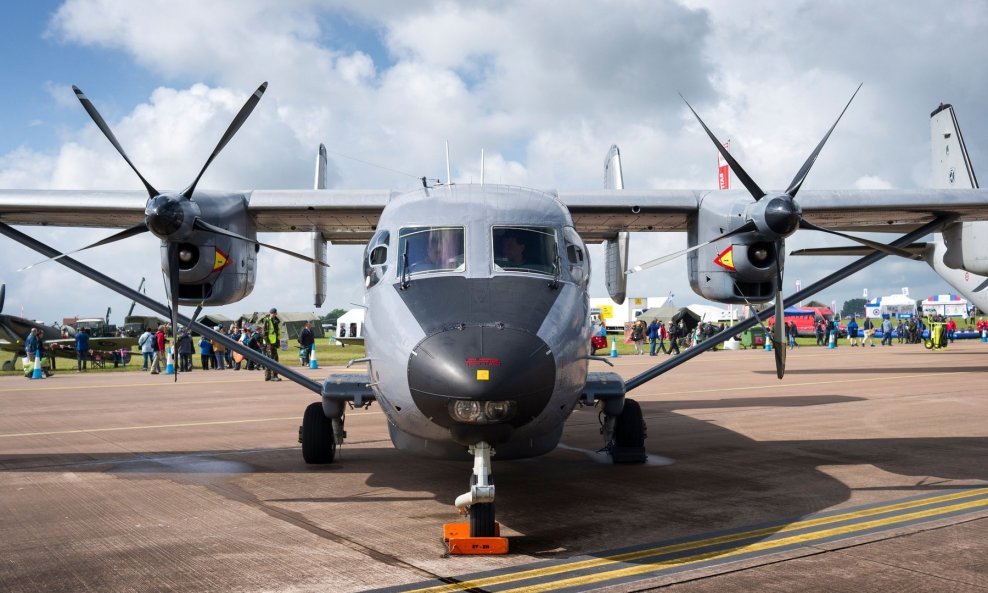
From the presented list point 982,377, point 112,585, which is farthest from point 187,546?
point 982,377

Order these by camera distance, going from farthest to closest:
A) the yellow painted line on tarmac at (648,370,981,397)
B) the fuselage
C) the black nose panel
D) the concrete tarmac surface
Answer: the yellow painted line on tarmac at (648,370,981,397) → the fuselage → the black nose panel → the concrete tarmac surface

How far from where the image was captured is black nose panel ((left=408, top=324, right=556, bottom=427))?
209 inches

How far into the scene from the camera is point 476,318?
19.0 feet

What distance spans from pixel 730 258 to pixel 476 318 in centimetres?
574

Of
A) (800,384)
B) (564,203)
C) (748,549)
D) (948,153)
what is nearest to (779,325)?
(564,203)

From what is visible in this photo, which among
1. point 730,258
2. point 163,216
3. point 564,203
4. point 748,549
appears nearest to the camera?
point 748,549

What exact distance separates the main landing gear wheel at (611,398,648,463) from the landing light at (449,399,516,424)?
14.0 feet

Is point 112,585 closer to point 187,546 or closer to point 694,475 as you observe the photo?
point 187,546

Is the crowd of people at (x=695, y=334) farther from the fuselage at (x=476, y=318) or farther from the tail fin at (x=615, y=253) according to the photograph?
the fuselage at (x=476, y=318)

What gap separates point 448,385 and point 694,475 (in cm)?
429

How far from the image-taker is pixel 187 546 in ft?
19.3

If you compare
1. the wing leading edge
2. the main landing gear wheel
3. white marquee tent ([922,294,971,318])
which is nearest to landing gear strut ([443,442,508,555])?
the main landing gear wheel

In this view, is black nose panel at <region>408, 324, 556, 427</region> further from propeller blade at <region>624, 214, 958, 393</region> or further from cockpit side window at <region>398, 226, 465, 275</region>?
propeller blade at <region>624, 214, 958, 393</region>

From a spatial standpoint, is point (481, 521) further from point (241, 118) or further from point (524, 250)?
point (241, 118)
